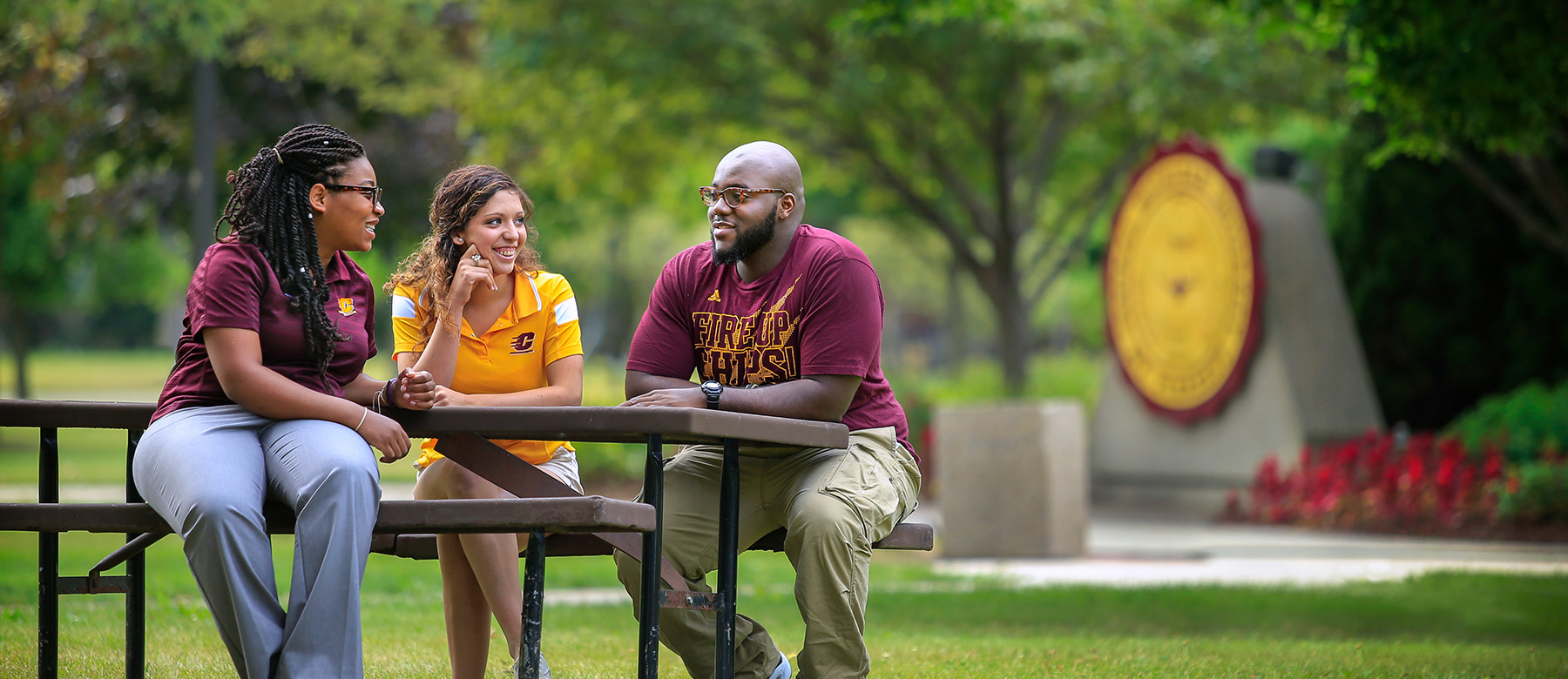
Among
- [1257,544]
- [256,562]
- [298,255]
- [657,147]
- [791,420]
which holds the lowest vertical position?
[1257,544]

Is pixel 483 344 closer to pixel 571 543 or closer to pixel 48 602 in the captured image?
pixel 571 543

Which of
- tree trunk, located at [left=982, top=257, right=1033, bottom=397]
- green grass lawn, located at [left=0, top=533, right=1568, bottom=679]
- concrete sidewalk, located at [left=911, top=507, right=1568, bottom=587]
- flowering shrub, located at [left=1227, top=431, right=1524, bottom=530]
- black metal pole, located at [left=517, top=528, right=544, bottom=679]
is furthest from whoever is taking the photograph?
tree trunk, located at [left=982, top=257, right=1033, bottom=397]

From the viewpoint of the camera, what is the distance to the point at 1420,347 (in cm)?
1543

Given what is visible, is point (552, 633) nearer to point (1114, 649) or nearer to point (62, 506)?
point (1114, 649)

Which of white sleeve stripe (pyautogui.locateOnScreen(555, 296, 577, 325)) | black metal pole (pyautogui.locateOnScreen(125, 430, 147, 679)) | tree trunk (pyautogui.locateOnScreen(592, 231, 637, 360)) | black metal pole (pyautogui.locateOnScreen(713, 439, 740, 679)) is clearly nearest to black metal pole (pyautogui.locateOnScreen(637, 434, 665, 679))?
black metal pole (pyautogui.locateOnScreen(713, 439, 740, 679))

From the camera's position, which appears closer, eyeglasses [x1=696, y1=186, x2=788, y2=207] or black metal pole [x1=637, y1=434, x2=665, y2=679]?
black metal pole [x1=637, y1=434, x2=665, y2=679]

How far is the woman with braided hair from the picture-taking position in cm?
338

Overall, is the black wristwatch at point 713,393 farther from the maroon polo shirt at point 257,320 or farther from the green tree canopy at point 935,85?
the green tree canopy at point 935,85

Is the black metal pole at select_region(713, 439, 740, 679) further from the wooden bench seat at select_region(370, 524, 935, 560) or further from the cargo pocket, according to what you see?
the wooden bench seat at select_region(370, 524, 935, 560)

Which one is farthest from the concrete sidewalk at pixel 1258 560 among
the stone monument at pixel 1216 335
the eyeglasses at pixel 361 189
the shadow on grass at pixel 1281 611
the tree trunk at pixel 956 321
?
the tree trunk at pixel 956 321

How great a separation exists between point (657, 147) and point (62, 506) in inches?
488

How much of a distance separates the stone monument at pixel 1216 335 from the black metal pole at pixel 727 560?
10009 millimetres

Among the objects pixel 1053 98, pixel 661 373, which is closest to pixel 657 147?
pixel 1053 98

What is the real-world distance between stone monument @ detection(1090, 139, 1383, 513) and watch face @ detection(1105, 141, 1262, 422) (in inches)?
0.5
